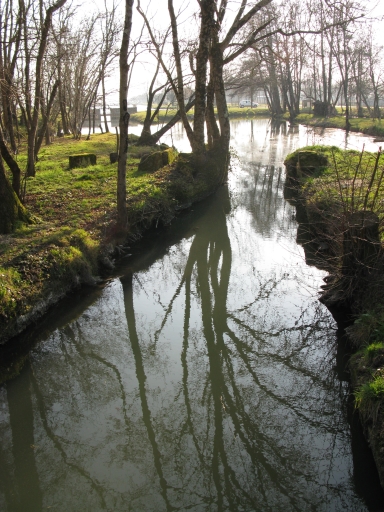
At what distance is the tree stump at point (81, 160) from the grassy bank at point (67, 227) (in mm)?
279

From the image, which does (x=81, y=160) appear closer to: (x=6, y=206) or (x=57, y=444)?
(x=6, y=206)

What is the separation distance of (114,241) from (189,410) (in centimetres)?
530

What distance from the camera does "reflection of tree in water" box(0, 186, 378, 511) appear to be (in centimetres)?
422

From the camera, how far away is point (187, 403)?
5.45 meters

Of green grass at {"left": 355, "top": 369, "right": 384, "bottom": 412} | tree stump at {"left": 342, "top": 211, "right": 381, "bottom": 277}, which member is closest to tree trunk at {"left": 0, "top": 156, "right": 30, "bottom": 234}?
tree stump at {"left": 342, "top": 211, "right": 381, "bottom": 277}

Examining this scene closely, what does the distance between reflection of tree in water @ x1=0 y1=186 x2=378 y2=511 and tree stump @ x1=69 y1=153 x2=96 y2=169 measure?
865 centimetres

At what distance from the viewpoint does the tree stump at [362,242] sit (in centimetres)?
645

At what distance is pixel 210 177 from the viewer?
15.6 meters

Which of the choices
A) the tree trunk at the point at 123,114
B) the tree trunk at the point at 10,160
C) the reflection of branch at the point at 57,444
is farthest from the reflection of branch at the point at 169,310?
the tree trunk at the point at 10,160

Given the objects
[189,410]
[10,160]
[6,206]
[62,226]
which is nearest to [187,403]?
[189,410]

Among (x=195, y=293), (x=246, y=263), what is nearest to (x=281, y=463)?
(x=195, y=293)

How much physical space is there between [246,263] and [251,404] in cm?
494

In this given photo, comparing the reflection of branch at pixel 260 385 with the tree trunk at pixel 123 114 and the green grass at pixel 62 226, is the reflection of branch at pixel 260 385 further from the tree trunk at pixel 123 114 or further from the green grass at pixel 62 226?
the tree trunk at pixel 123 114

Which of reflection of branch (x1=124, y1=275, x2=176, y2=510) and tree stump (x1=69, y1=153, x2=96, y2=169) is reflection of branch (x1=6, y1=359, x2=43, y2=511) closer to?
reflection of branch (x1=124, y1=275, x2=176, y2=510)
